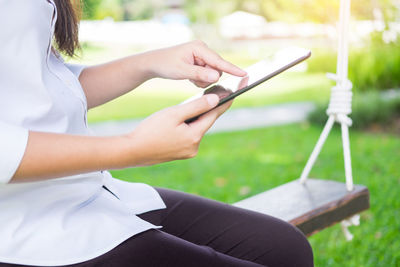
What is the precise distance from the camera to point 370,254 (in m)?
2.72

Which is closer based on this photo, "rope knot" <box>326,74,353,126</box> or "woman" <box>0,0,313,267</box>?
"woman" <box>0,0,313,267</box>

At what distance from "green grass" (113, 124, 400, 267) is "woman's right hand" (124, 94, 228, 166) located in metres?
1.85

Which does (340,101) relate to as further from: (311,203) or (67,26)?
(67,26)

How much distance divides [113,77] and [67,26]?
0.21 metres

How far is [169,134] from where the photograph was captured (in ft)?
3.41

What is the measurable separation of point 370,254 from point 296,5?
9.64 meters

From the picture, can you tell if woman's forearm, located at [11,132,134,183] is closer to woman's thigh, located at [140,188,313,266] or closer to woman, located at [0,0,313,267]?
woman, located at [0,0,313,267]

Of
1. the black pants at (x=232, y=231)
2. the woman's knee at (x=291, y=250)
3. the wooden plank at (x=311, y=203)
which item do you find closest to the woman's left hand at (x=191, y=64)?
the black pants at (x=232, y=231)

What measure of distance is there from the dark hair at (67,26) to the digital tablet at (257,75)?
19.3 inches

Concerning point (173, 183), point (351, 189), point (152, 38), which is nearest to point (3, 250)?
point (351, 189)

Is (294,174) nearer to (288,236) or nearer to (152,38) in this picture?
(288,236)

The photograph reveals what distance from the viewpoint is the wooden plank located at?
1755 millimetres

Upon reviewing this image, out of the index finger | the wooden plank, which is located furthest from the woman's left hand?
the wooden plank

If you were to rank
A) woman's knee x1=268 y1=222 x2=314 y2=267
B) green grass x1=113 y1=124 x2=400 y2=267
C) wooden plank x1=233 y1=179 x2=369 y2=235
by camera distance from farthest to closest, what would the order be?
green grass x1=113 y1=124 x2=400 y2=267 → wooden plank x1=233 y1=179 x2=369 y2=235 → woman's knee x1=268 y1=222 x2=314 y2=267
